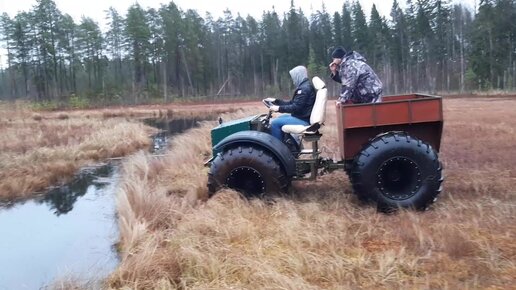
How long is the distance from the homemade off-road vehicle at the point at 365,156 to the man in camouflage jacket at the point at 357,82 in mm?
304

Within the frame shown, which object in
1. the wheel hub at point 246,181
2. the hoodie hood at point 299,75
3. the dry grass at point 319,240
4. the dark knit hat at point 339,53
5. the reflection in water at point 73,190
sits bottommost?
the reflection in water at point 73,190

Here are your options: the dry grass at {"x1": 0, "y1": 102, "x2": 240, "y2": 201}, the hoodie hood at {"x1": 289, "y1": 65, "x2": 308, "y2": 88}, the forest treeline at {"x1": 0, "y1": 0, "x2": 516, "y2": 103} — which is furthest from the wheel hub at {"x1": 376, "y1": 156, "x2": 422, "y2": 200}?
the forest treeline at {"x1": 0, "y1": 0, "x2": 516, "y2": 103}

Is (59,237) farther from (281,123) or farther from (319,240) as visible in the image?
(319,240)

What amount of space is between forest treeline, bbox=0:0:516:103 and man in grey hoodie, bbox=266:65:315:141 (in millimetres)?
43816

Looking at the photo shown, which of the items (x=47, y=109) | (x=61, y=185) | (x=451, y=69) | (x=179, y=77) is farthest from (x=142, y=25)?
(x=61, y=185)

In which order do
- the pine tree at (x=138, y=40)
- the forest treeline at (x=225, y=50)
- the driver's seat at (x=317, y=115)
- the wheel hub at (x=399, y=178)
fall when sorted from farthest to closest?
the pine tree at (x=138, y=40)
the forest treeline at (x=225, y=50)
the driver's seat at (x=317, y=115)
the wheel hub at (x=399, y=178)

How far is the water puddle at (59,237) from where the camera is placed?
5.77 metres

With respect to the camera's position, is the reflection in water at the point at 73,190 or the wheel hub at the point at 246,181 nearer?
the wheel hub at the point at 246,181

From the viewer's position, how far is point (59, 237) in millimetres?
Answer: 7383

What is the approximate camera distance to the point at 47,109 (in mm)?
46312

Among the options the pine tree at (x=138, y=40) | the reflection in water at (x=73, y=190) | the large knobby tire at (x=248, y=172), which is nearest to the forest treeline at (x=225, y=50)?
the pine tree at (x=138, y=40)

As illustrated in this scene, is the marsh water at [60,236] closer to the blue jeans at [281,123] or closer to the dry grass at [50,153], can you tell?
the dry grass at [50,153]

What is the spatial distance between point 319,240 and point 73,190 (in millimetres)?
7415

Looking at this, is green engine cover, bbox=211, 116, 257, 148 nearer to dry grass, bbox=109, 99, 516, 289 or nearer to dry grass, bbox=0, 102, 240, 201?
dry grass, bbox=109, 99, 516, 289
